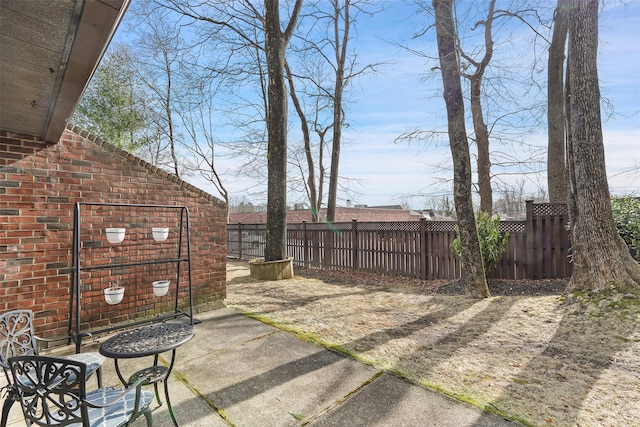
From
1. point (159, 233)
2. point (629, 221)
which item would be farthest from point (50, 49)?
point (629, 221)

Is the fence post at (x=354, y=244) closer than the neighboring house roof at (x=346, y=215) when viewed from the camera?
Yes

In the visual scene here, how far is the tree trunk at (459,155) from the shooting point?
4938 mm

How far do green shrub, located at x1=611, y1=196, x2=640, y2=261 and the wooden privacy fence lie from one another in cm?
73

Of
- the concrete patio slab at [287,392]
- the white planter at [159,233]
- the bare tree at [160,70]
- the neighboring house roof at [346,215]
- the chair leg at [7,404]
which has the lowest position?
the concrete patio slab at [287,392]

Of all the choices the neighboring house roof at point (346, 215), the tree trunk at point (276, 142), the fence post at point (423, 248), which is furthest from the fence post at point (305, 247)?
the neighboring house roof at point (346, 215)

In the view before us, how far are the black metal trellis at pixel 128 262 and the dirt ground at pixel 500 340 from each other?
126cm

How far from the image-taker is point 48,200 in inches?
117

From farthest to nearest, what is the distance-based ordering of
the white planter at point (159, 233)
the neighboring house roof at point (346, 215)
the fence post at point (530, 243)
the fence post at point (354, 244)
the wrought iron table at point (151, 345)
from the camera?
the neighboring house roof at point (346, 215)
the fence post at point (354, 244)
the fence post at point (530, 243)
the white planter at point (159, 233)
the wrought iron table at point (151, 345)

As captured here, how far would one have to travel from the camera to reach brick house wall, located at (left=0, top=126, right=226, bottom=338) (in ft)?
9.05

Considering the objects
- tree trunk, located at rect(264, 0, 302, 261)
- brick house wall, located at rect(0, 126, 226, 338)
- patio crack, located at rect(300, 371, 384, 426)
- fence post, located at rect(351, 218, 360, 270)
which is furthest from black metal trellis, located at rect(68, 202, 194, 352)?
fence post, located at rect(351, 218, 360, 270)

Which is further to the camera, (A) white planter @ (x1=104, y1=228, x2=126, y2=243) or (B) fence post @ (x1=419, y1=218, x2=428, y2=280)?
(B) fence post @ (x1=419, y1=218, x2=428, y2=280)

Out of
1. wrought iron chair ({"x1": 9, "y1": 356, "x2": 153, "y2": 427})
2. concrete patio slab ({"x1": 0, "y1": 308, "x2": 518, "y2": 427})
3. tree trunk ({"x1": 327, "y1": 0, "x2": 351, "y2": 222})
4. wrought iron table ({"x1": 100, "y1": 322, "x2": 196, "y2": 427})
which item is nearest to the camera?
wrought iron chair ({"x1": 9, "y1": 356, "x2": 153, "y2": 427})

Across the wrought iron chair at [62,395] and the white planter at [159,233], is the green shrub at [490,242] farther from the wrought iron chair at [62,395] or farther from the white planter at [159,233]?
the wrought iron chair at [62,395]

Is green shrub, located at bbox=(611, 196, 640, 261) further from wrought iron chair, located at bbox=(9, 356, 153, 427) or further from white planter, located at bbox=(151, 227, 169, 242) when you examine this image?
white planter, located at bbox=(151, 227, 169, 242)
